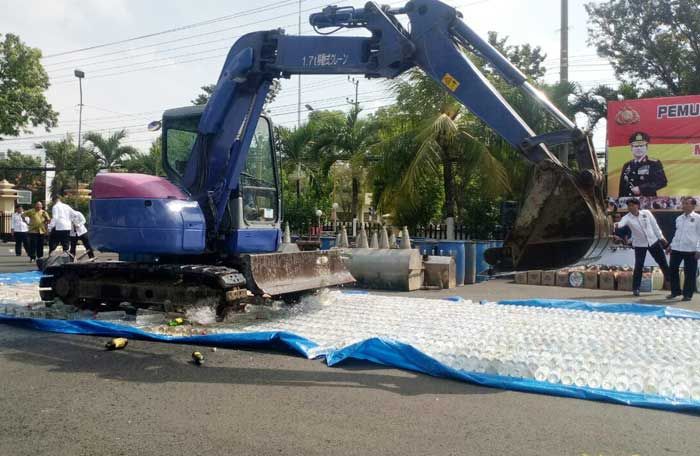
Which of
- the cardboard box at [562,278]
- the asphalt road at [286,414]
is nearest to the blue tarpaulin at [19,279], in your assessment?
the asphalt road at [286,414]

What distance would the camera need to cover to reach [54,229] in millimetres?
15242

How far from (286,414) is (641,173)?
16.7 metres

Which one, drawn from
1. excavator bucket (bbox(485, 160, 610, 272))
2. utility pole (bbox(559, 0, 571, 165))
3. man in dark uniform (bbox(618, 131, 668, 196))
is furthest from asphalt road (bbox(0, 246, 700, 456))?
utility pole (bbox(559, 0, 571, 165))

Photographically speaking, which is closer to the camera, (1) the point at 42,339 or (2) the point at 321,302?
(1) the point at 42,339

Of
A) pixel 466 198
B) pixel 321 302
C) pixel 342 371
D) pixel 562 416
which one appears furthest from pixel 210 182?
pixel 466 198

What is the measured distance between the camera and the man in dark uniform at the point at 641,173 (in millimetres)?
18156

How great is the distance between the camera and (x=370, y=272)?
12.6 meters

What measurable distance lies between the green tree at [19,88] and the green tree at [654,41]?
1027 inches

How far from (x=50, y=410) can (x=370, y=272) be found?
8.47 metres

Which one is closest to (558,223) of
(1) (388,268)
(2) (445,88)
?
(2) (445,88)

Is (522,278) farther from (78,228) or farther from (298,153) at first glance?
(298,153)

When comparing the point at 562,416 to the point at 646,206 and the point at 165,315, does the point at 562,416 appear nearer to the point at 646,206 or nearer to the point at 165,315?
the point at 165,315

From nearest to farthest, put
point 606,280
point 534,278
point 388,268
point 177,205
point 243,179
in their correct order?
point 177,205 < point 243,179 < point 388,268 < point 606,280 < point 534,278

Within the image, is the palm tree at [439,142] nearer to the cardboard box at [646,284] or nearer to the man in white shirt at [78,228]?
the cardboard box at [646,284]
